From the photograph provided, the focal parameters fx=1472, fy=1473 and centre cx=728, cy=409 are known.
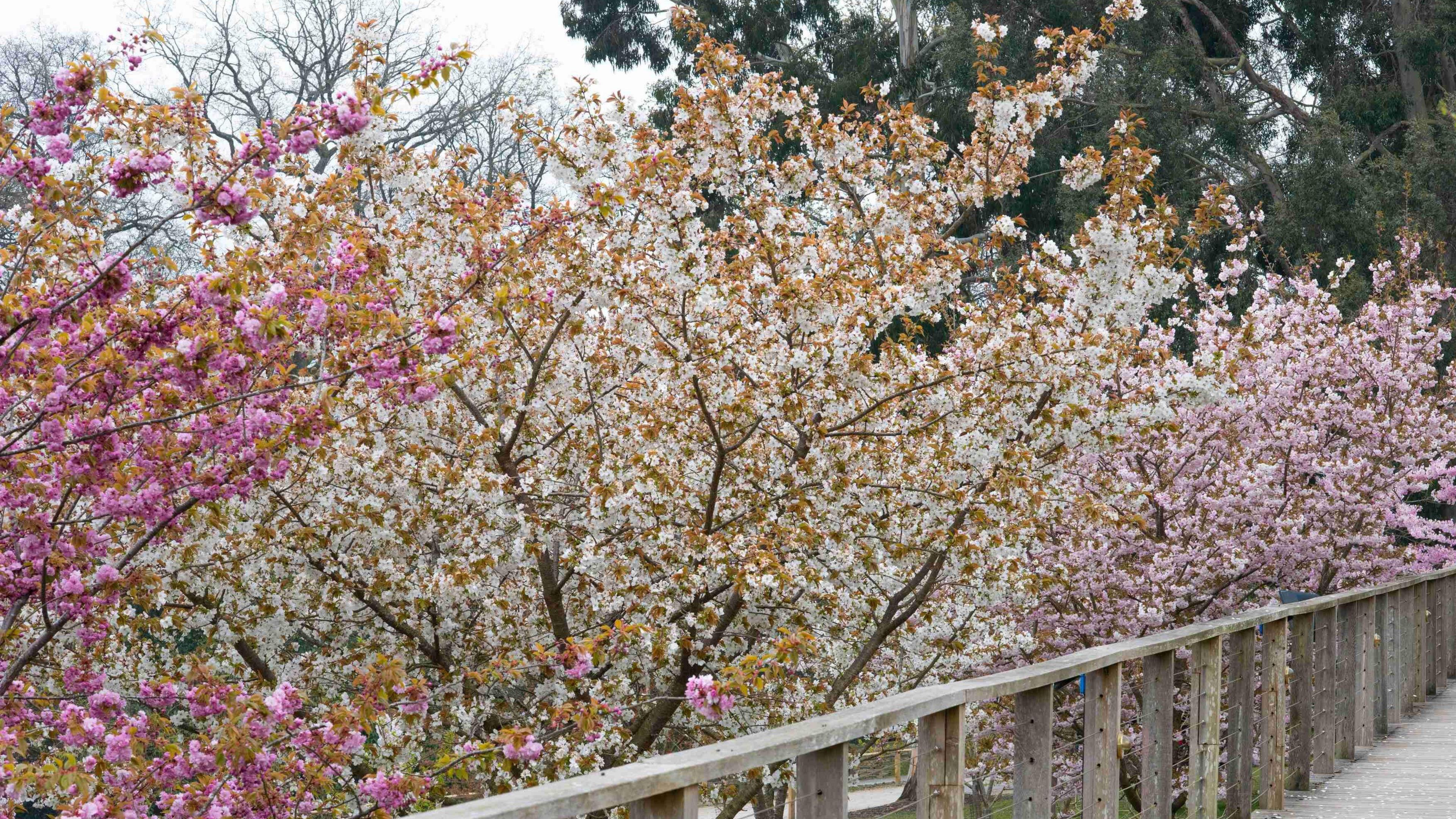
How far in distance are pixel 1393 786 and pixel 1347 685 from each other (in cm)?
84

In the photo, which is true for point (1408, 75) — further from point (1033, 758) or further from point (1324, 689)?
point (1033, 758)

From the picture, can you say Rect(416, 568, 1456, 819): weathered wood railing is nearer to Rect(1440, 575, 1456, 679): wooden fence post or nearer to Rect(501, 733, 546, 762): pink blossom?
Rect(1440, 575, 1456, 679): wooden fence post

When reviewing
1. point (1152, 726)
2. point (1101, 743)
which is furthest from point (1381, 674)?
point (1101, 743)

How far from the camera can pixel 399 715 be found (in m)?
7.28

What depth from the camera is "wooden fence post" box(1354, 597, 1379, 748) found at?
28.0ft

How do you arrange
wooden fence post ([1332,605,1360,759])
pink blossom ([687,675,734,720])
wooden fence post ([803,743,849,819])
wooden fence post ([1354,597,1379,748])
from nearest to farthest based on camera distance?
wooden fence post ([803,743,849,819]), pink blossom ([687,675,734,720]), wooden fence post ([1332,605,1360,759]), wooden fence post ([1354,597,1379,748])

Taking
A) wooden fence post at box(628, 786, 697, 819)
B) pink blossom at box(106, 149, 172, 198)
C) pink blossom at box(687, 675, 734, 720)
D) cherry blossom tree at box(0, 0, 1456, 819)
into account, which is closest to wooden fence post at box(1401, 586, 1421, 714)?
cherry blossom tree at box(0, 0, 1456, 819)

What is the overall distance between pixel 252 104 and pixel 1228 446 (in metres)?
20.6

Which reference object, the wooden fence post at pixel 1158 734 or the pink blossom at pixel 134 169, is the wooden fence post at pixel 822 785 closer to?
the wooden fence post at pixel 1158 734

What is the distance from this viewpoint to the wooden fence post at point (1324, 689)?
305 inches

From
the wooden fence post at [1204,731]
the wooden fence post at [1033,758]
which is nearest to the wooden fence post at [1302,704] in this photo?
the wooden fence post at [1204,731]

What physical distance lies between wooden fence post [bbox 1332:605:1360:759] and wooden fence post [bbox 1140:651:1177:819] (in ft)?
11.2

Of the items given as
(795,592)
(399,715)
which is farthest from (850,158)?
(399,715)

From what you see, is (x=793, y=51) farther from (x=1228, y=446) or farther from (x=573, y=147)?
(x=573, y=147)
